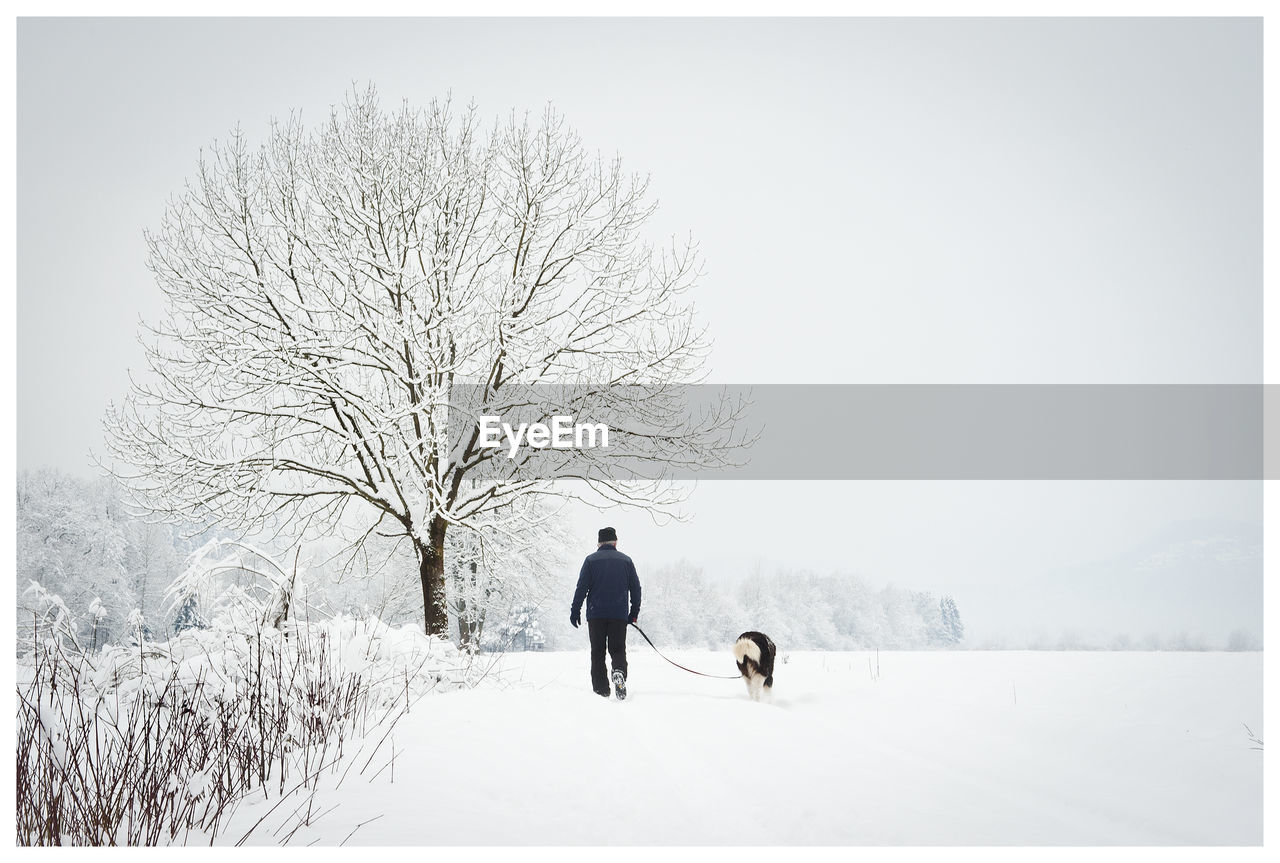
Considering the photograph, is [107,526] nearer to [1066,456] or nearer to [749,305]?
[749,305]

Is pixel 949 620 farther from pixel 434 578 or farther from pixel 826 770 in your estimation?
pixel 826 770

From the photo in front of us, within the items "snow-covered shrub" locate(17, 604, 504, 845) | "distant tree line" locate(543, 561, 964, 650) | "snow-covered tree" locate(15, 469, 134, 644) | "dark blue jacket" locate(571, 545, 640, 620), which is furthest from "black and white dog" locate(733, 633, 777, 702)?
"distant tree line" locate(543, 561, 964, 650)

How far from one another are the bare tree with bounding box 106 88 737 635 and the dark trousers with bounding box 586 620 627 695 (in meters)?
2.88

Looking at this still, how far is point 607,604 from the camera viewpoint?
23.9ft

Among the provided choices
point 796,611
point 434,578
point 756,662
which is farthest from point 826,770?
point 796,611

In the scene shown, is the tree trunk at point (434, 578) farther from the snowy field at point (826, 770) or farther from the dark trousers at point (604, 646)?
the dark trousers at point (604, 646)

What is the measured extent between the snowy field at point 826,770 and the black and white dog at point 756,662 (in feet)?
0.99

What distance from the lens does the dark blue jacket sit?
23.9ft

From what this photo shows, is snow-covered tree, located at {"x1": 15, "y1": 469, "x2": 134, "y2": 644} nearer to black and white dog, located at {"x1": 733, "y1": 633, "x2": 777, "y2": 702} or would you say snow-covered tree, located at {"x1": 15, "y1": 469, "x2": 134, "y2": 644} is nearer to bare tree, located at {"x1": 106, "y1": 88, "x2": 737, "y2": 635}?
bare tree, located at {"x1": 106, "y1": 88, "x2": 737, "y2": 635}

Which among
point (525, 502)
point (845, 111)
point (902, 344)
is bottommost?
point (525, 502)

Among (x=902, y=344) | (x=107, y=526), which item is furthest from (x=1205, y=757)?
(x=107, y=526)

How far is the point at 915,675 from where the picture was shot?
8242 mm

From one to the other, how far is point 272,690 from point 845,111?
2348 inches

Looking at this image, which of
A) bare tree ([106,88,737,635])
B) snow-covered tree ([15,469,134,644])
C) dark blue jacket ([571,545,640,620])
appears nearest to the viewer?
dark blue jacket ([571,545,640,620])
